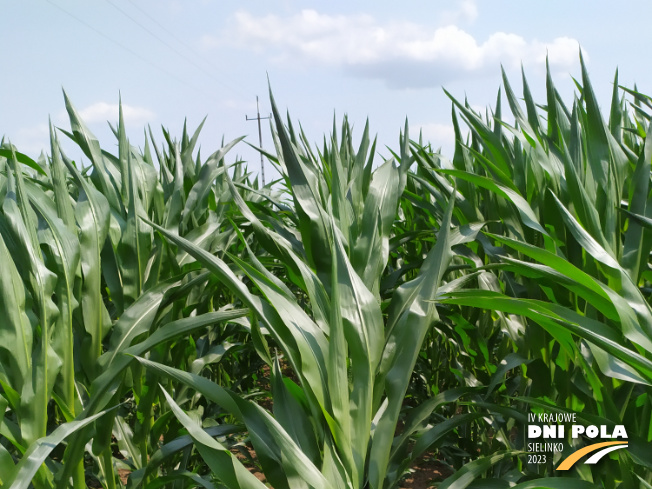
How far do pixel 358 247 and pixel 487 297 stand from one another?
0.43 m

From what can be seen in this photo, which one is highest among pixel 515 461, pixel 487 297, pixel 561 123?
pixel 561 123

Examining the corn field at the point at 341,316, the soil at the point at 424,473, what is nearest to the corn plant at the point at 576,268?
the corn field at the point at 341,316

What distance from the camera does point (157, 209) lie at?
1917mm

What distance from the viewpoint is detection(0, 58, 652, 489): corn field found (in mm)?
851

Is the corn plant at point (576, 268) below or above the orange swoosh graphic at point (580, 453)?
above

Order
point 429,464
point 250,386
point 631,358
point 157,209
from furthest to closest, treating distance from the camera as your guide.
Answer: point 250,386
point 429,464
point 157,209
point 631,358

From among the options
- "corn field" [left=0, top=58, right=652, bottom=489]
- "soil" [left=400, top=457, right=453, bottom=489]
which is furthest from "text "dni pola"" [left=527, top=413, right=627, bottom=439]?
"soil" [left=400, top=457, right=453, bottom=489]

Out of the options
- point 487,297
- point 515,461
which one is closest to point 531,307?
point 487,297

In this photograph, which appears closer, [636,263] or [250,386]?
[636,263]

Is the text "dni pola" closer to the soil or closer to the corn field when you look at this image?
the corn field

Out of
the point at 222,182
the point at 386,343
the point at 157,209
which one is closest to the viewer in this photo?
the point at 386,343

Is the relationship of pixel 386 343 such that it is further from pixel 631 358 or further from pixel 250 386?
pixel 250 386

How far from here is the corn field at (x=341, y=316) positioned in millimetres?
851

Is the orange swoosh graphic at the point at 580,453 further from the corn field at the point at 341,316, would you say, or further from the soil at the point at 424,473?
the soil at the point at 424,473
